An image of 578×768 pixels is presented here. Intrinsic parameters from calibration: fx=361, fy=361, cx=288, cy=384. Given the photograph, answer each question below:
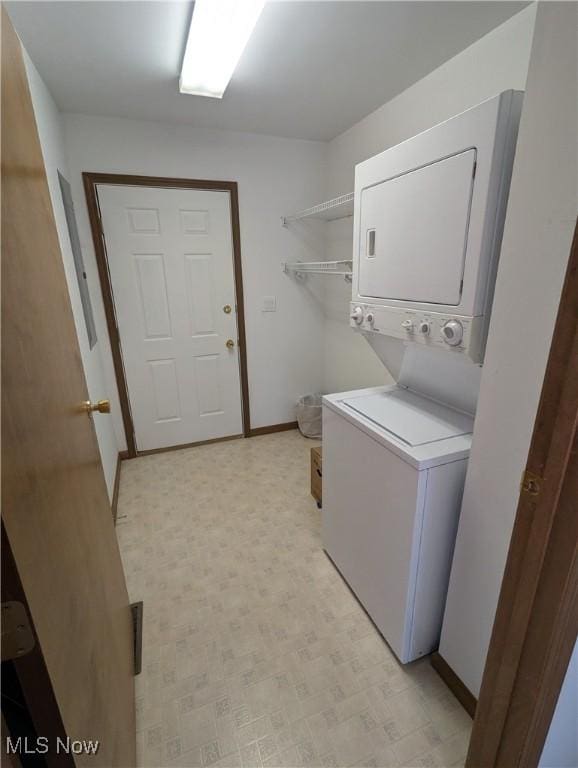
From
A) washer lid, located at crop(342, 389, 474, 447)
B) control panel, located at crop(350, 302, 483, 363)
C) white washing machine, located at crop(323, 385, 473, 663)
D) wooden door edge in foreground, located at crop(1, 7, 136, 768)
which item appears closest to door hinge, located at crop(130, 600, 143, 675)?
wooden door edge in foreground, located at crop(1, 7, 136, 768)

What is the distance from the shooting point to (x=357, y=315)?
1.64 metres

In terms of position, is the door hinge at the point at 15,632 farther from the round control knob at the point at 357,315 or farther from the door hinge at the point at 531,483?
the round control knob at the point at 357,315

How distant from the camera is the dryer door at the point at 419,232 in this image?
43.7 inches

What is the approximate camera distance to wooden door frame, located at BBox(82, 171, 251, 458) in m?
2.41

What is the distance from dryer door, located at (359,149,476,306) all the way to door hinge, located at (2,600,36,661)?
4.11 feet

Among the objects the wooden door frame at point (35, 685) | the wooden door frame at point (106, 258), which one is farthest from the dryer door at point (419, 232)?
the wooden door frame at point (106, 258)

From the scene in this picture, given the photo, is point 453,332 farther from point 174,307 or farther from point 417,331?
point 174,307

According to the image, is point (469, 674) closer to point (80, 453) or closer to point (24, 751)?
point (24, 751)

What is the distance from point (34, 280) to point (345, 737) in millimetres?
1593

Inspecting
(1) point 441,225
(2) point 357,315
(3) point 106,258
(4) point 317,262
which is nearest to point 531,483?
(1) point 441,225

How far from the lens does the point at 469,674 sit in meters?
1.22

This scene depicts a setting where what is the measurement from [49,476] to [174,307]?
7.60 ft

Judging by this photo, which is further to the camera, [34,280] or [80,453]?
[80,453]

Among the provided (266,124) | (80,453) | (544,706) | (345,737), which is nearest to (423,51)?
(266,124)
